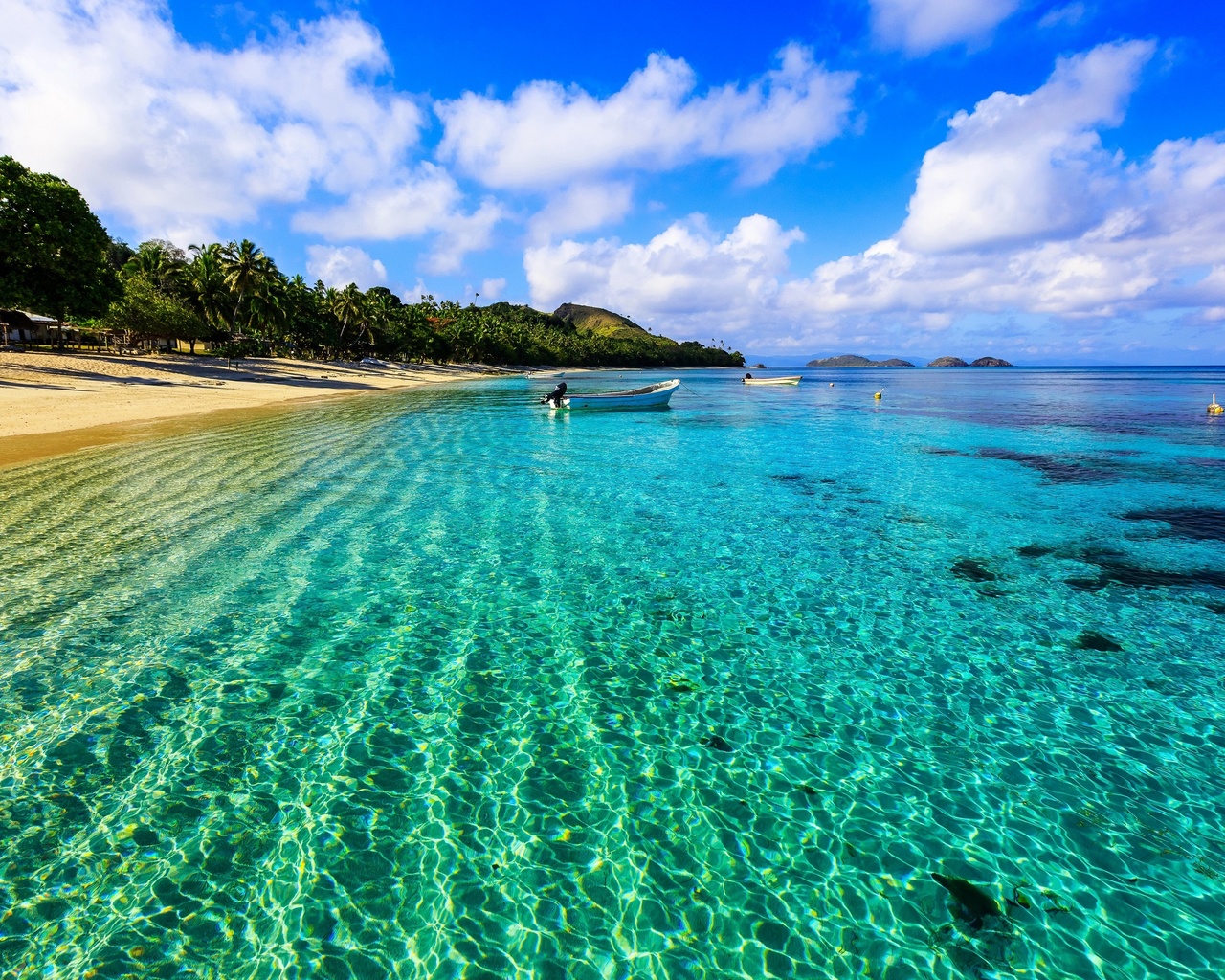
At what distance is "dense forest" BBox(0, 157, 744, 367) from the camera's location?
34469 mm

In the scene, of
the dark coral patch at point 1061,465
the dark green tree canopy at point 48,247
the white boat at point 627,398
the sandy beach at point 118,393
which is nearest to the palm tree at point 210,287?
the sandy beach at point 118,393

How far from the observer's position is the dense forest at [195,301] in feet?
113

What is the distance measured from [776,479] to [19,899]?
17.8 metres

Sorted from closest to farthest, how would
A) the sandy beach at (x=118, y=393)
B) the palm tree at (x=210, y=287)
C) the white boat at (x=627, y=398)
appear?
the sandy beach at (x=118, y=393) < the white boat at (x=627, y=398) < the palm tree at (x=210, y=287)

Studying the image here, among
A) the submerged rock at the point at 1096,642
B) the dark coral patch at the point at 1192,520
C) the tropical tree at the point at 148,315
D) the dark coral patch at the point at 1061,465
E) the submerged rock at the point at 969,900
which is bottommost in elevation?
the dark coral patch at the point at 1061,465

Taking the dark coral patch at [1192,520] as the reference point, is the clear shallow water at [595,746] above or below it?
above

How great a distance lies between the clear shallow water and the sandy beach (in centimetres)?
1202

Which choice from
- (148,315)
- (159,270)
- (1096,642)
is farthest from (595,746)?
(159,270)

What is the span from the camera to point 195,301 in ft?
206

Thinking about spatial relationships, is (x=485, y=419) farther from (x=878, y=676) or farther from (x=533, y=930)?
(x=533, y=930)

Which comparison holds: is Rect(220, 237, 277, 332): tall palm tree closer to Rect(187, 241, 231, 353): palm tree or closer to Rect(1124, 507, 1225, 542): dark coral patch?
Rect(187, 241, 231, 353): palm tree

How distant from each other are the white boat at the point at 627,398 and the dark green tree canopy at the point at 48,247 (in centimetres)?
3033

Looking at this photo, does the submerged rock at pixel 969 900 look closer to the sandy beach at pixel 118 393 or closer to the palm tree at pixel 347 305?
the sandy beach at pixel 118 393

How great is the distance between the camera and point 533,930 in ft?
12.9
